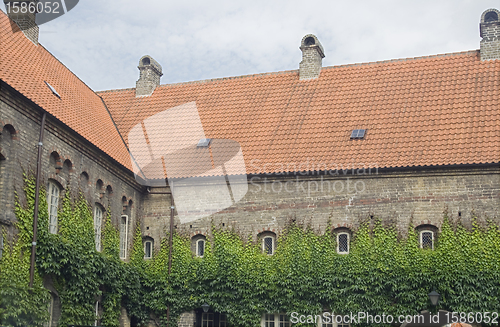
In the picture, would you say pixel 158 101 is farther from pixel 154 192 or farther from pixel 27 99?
pixel 27 99

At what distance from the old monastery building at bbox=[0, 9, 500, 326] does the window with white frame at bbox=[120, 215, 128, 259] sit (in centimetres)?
6

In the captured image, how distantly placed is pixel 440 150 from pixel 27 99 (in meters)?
12.8

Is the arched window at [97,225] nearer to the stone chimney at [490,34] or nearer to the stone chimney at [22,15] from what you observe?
the stone chimney at [22,15]

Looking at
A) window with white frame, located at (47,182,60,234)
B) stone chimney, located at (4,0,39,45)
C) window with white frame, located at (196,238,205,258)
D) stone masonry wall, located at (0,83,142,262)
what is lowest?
window with white frame, located at (196,238,205,258)

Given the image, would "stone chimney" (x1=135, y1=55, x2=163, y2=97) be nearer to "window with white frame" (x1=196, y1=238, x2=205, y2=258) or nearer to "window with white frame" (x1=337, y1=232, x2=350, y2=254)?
"window with white frame" (x1=196, y1=238, x2=205, y2=258)

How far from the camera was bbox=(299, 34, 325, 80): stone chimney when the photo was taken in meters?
25.6

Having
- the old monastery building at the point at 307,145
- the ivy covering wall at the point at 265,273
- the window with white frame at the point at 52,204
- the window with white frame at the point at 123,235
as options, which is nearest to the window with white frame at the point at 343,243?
the old monastery building at the point at 307,145

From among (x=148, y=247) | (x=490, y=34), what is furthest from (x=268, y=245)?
(x=490, y=34)

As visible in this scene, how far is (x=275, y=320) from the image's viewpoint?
66.4 ft

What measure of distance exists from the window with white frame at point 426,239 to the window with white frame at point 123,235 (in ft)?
33.1

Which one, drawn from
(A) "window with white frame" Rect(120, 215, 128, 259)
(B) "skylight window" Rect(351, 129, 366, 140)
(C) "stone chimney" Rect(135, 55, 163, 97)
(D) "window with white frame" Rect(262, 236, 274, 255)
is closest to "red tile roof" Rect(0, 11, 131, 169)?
(A) "window with white frame" Rect(120, 215, 128, 259)

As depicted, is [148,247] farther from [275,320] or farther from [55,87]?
[55,87]

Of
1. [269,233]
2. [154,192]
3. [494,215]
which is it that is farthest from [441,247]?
[154,192]

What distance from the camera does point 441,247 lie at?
1931cm
